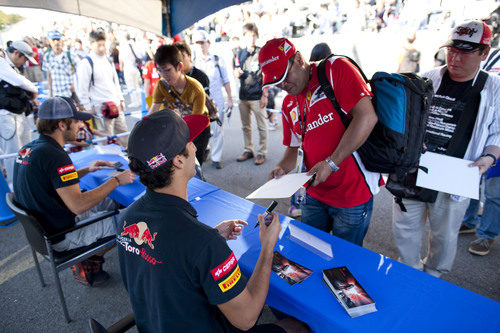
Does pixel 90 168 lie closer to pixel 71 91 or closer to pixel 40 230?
pixel 40 230

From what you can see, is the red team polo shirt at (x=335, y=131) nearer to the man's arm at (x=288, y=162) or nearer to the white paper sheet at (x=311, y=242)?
the man's arm at (x=288, y=162)

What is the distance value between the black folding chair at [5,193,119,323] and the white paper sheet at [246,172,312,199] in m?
1.32

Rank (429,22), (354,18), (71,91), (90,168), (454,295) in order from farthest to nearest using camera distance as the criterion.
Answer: (354,18), (429,22), (71,91), (90,168), (454,295)

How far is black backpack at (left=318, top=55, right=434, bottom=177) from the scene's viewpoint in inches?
62.8

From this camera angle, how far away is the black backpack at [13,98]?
3.81 meters

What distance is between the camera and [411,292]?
1.33 metres

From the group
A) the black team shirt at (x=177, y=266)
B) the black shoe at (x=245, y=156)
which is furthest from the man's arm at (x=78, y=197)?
the black shoe at (x=245, y=156)

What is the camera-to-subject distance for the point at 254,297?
116 cm

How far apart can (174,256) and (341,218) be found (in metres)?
1.25

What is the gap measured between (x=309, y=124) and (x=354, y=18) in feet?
39.2

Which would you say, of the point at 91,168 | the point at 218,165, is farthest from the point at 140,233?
the point at 218,165

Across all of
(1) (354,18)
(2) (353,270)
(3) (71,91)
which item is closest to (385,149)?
(2) (353,270)

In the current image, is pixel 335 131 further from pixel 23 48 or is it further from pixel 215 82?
pixel 23 48

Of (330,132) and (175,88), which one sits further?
(175,88)
